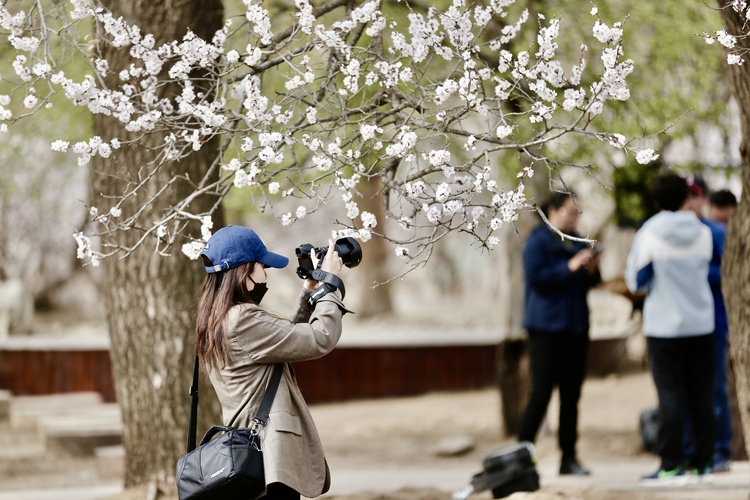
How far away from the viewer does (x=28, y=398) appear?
45.2ft

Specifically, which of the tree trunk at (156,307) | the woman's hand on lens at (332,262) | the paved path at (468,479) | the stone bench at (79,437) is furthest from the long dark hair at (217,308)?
the stone bench at (79,437)

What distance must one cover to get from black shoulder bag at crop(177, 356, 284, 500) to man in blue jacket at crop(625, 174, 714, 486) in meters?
3.17

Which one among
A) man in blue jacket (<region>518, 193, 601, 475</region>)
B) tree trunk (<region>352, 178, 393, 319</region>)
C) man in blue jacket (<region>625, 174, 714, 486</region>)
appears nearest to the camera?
man in blue jacket (<region>625, 174, 714, 486</region>)

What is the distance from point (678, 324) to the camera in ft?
21.2

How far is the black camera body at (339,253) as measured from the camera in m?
4.40

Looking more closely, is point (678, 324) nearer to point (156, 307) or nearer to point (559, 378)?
point (559, 378)

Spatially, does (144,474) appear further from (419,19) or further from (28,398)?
(28,398)

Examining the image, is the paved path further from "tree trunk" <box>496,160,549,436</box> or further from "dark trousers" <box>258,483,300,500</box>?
"dark trousers" <box>258,483,300,500</box>

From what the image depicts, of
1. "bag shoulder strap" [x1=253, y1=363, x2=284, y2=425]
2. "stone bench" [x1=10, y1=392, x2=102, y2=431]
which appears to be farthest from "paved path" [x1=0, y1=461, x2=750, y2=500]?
"stone bench" [x1=10, y1=392, x2=102, y2=431]

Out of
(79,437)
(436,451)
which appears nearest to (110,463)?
(79,437)

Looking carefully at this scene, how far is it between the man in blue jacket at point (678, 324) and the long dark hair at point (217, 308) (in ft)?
10.4

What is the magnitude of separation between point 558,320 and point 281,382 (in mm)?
3281

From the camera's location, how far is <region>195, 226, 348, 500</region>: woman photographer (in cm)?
409

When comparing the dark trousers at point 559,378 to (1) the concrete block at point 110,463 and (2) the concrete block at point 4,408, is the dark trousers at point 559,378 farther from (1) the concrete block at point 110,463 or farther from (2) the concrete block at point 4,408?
(2) the concrete block at point 4,408
